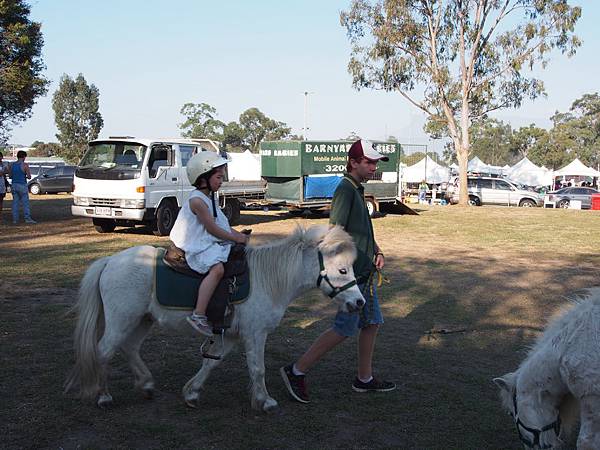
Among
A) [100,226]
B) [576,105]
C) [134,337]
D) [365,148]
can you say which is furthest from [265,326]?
[576,105]

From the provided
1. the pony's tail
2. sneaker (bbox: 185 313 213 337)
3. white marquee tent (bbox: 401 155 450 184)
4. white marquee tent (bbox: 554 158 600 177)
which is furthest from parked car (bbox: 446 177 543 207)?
the pony's tail

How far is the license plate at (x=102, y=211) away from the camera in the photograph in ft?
45.3

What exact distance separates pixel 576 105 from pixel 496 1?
6374cm

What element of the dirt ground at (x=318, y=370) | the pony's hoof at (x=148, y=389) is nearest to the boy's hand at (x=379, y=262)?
the dirt ground at (x=318, y=370)

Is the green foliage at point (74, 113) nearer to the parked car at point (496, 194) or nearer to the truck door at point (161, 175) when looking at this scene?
the parked car at point (496, 194)

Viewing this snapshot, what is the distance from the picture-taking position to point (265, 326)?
4.31 metres

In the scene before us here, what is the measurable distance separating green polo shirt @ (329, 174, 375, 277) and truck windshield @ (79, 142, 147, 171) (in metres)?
10.0

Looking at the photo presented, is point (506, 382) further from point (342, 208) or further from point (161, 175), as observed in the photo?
point (161, 175)

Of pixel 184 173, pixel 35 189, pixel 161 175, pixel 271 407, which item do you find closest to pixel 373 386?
pixel 271 407

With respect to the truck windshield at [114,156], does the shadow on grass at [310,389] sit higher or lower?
lower

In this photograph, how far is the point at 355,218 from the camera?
15.1 feet

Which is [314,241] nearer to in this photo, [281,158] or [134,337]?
[134,337]

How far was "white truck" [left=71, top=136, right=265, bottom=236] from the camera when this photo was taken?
13617 millimetres

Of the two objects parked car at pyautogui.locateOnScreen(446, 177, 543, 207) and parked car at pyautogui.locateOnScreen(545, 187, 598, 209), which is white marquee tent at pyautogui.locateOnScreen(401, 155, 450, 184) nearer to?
parked car at pyautogui.locateOnScreen(446, 177, 543, 207)
